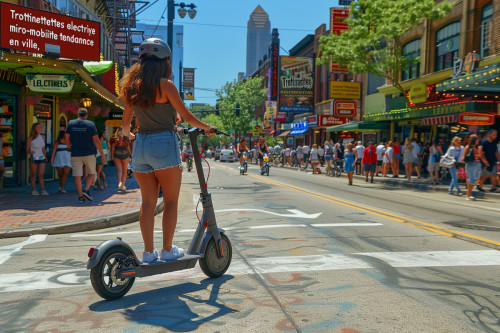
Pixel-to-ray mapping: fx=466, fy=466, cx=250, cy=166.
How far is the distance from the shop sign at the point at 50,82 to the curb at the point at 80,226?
197 inches

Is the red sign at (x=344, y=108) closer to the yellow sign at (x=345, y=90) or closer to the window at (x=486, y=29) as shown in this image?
the yellow sign at (x=345, y=90)

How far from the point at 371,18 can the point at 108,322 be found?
21337 mm

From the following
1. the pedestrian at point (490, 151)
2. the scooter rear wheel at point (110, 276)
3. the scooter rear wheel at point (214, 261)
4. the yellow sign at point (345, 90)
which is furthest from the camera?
the yellow sign at point (345, 90)

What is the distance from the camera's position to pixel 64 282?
4.40 meters

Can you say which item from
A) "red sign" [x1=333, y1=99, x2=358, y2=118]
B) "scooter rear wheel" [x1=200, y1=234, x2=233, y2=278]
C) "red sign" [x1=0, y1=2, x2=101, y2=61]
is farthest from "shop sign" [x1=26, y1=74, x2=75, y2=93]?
"red sign" [x1=333, y1=99, x2=358, y2=118]

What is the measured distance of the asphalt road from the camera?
3.37m

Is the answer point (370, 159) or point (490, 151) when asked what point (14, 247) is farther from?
point (370, 159)

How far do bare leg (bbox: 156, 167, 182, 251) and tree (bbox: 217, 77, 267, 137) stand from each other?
66.8 m

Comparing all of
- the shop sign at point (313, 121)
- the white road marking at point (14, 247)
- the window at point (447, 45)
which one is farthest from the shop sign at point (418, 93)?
the white road marking at point (14, 247)

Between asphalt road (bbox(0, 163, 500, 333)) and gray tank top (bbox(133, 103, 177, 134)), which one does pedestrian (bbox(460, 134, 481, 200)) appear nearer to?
asphalt road (bbox(0, 163, 500, 333))

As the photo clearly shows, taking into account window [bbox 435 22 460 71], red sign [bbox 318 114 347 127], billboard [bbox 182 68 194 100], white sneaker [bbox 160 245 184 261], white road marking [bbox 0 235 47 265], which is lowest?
white road marking [bbox 0 235 47 265]

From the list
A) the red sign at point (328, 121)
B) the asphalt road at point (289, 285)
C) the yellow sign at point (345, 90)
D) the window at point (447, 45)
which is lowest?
the asphalt road at point (289, 285)

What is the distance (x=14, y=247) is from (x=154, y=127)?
3.47 metres

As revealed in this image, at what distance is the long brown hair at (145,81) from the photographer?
3.89 m
